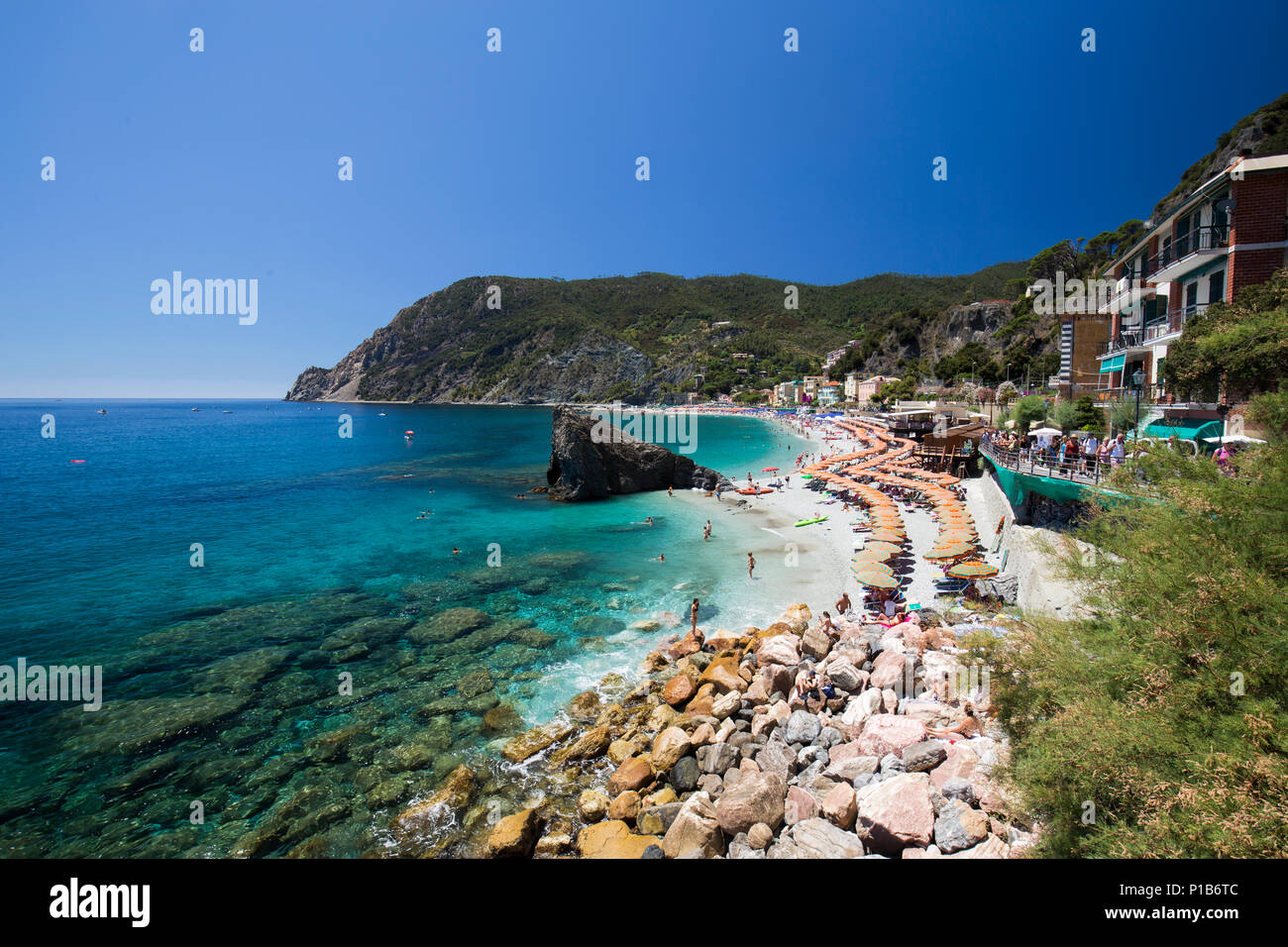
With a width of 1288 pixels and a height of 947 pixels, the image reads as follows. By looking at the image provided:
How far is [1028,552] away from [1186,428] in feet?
20.6

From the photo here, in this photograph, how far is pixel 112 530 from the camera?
30.1m

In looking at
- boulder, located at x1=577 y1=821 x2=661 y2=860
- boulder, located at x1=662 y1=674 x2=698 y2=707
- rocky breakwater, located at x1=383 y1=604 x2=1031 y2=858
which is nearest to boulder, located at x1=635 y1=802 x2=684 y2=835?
rocky breakwater, located at x1=383 y1=604 x2=1031 y2=858

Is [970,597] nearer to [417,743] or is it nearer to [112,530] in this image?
[417,743]

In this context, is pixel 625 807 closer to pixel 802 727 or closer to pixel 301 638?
pixel 802 727

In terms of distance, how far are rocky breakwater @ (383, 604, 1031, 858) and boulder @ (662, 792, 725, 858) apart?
21 mm

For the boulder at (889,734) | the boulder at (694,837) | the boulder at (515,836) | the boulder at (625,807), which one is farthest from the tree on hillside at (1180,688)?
the boulder at (515,836)

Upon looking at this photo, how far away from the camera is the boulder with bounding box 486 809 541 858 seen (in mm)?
8422

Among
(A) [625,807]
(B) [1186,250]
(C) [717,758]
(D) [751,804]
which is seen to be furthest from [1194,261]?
(A) [625,807]

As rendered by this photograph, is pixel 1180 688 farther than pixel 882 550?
No

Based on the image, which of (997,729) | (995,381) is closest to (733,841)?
(997,729)

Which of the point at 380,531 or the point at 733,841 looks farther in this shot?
the point at 380,531

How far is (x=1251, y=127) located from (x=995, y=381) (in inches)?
1255

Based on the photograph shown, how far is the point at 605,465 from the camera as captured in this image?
127ft
